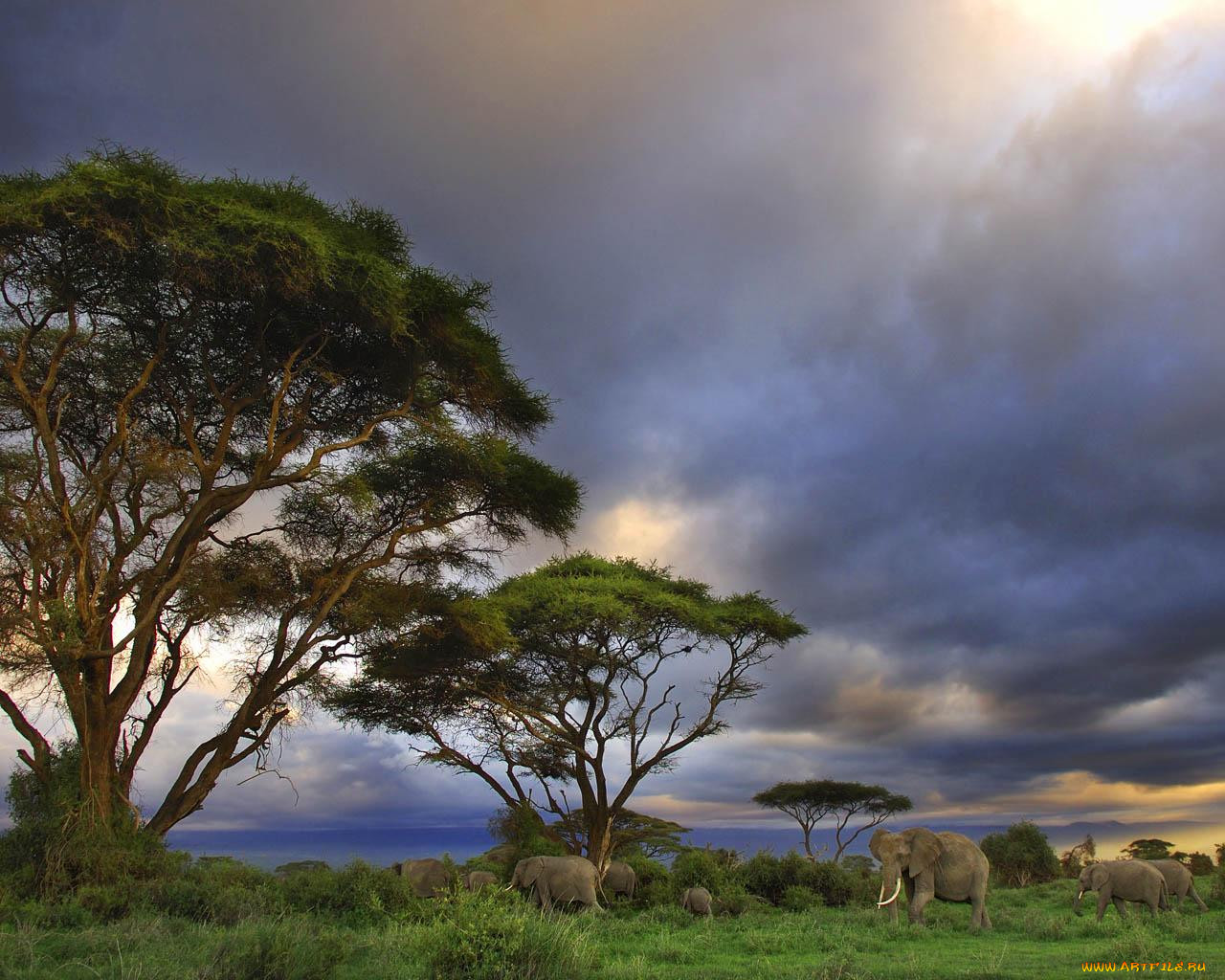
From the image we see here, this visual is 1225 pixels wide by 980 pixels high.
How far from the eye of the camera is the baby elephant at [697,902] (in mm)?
18203

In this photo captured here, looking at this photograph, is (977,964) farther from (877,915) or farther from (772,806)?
(772,806)

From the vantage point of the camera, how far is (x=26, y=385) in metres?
16.7

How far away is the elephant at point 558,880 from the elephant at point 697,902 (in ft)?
8.34

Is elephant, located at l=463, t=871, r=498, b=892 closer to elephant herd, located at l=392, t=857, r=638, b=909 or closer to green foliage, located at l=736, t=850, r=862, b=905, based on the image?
elephant herd, located at l=392, t=857, r=638, b=909

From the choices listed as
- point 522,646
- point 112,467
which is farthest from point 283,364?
point 522,646

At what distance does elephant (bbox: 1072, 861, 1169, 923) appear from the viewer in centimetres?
1565

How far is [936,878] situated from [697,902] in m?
5.20

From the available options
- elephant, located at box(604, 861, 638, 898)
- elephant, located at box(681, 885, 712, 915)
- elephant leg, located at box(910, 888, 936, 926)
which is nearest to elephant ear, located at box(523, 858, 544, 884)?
elephant, located at box(681, 885, 712, 915)

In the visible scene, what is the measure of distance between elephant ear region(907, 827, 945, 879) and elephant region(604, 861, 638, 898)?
26.7ft

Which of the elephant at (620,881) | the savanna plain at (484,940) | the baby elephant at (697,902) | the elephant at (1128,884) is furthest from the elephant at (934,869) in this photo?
the elephant at (620,881)

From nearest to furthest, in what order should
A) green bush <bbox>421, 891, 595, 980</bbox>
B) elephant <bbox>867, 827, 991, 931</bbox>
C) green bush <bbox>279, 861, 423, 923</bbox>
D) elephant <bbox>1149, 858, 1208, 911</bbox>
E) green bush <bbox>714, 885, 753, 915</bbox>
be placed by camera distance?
1. green bush <bbox>421, 891, 595, 980</bbox>
2. green bush <bbox>279, 861, 423, 923</bbox>
3. elephant <bbox>867, 827, 991, 931</bbox>
4. elephant <bbox>1149, 858, 1208, 911</bbox>
5. green bush <bbox>714, 885, 753, 915</bbox>

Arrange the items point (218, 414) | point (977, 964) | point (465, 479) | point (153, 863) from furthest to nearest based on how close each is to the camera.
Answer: point (465, 479) < point (218, 414) < point (153, 863) < point (977, 964)

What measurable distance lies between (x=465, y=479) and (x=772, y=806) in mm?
25462

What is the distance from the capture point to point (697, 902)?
18.3 metres
